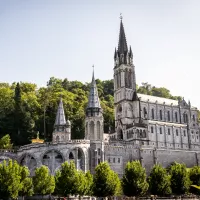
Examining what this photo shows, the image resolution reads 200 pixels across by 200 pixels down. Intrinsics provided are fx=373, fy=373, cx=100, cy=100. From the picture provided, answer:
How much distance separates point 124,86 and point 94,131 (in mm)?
25130

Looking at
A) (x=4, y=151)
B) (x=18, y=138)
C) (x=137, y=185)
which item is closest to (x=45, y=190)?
(x=137, y=185)

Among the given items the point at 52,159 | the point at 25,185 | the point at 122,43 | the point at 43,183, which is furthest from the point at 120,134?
the point at 25,185

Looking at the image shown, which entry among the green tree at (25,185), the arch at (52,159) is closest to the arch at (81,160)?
the arch at (52,159)

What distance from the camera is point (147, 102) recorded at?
275ft

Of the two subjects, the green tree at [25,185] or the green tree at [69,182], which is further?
the green tree at [25,185]

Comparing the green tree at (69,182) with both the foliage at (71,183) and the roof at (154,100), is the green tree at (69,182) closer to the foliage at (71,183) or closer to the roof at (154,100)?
the foliage at (71,183)

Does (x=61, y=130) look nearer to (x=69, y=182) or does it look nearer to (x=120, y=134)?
(x=120, y=134)

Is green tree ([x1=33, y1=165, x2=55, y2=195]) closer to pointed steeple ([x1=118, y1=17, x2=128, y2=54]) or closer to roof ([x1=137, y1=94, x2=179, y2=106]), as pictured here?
roof ([x1=137, y1=94, x2=179, y2=106])

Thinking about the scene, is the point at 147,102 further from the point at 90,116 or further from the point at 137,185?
the point at 137,185

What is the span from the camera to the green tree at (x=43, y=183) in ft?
153

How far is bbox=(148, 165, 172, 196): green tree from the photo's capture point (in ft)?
157

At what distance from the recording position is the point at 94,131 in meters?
60.0

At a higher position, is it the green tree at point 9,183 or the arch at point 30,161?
the arch at point 30,161

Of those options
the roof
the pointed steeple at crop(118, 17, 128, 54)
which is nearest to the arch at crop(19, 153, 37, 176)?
the roof
